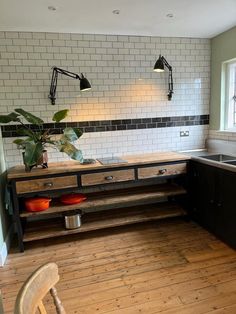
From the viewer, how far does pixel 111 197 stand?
2893mm

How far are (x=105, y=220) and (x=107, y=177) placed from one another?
582 millimetres

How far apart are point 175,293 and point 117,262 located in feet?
2.12

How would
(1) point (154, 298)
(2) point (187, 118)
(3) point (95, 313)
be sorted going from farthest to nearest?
(2) point (187, 118) → (1) point (154, 298) → (3) point (95, 313)

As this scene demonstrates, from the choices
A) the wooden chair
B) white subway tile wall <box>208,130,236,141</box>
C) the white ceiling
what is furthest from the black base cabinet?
the wooden chair

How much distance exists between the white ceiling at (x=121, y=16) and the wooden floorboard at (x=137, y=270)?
8.01ft

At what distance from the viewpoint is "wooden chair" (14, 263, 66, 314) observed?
2.50 feet

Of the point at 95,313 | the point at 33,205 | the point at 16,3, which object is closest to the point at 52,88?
the point at 16,3

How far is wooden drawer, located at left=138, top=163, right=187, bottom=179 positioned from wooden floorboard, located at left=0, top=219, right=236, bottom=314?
69 cm

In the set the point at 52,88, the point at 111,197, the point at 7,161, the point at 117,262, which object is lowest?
the point at 117,262

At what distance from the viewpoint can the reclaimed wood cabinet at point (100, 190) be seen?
2.53 meters

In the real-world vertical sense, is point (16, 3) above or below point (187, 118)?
above

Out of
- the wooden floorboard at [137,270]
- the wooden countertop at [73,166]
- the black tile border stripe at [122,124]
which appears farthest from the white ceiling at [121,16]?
the wooden floorboard at [137,270]

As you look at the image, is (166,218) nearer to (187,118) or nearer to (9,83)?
(187,118)

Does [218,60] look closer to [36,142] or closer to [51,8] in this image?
[51,8]
